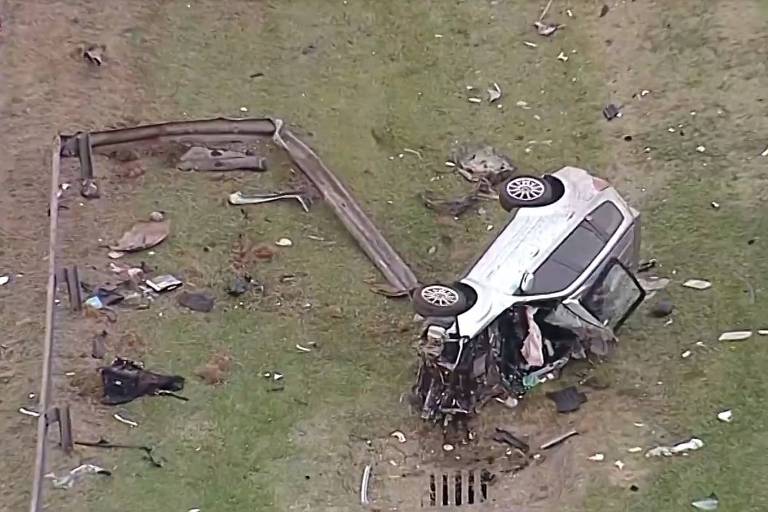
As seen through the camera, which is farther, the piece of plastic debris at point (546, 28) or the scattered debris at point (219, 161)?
the piece of plastic debris at point (546, 28)

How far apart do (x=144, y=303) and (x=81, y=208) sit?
2.44 feet

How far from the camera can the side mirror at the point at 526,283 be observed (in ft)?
15.0

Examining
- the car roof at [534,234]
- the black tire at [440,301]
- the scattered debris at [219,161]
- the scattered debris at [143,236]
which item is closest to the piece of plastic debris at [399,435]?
the black tire at [440,301]

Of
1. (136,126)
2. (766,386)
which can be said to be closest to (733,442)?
(766,386)

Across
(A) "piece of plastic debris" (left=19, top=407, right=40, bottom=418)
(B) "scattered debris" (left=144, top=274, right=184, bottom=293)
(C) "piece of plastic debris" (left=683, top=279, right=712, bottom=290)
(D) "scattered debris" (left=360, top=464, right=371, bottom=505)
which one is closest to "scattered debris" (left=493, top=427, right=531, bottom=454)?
(D) "scattered debris" (left=360, top=464, right=371, bottom=505)

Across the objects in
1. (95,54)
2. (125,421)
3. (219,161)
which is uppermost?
(95,54)

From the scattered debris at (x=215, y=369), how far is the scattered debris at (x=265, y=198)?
0.98 metres

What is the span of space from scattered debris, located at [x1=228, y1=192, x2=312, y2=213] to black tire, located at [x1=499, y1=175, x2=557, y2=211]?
1.08 m

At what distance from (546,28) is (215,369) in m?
2.83

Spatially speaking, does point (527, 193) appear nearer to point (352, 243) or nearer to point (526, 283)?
point (526, 283)

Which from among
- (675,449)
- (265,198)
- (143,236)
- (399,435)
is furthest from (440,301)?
(143,236)

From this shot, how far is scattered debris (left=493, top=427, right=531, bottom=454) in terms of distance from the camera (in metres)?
4.55

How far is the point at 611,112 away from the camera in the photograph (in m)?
6.09

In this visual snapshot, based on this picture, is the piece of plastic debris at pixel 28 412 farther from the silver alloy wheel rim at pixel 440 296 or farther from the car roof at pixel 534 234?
the car roof at pixel 534 234
